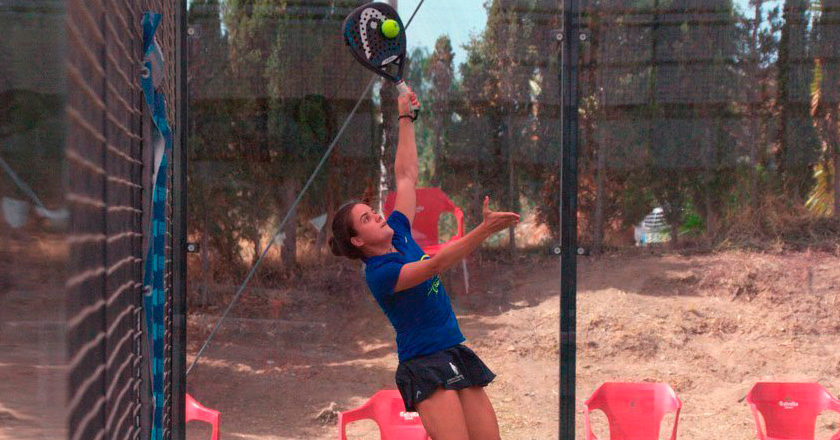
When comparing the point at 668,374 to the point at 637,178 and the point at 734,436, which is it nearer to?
the point at 734,436

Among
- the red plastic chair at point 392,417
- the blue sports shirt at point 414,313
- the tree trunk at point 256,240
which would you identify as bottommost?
the red plastic chair at point 392,417

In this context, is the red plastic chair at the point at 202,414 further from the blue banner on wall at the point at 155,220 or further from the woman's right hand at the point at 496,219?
the woman's right hand at the point at 496,219

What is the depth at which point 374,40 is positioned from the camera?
11.5 feet

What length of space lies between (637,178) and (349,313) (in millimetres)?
1457

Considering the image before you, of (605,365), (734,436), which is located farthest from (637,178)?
(734,436)

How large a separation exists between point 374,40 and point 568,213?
123cm

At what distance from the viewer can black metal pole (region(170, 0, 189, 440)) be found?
402 cm

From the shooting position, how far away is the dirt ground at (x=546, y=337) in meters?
4.12

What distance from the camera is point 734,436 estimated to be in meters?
4.19

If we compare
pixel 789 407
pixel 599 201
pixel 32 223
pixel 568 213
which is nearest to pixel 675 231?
pixel 599 201

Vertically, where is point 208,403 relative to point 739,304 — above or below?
below

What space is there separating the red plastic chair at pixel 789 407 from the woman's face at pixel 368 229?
2.09 metres

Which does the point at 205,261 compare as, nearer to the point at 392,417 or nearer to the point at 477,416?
the point at 392,417

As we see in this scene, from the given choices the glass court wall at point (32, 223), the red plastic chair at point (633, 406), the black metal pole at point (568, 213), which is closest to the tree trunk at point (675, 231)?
the black metal pole at point (568, 213)
